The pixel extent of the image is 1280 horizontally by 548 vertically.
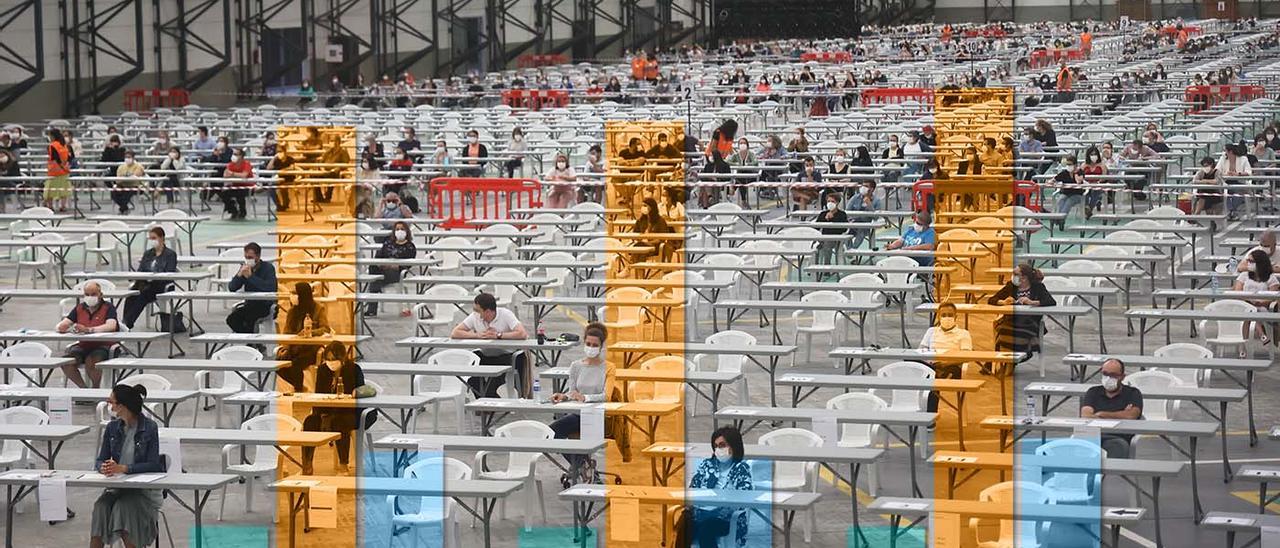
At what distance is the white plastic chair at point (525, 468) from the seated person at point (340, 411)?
4.24 feet

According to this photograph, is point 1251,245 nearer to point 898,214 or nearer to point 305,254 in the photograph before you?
point 898,214

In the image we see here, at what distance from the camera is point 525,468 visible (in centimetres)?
1502

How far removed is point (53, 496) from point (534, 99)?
41.6m

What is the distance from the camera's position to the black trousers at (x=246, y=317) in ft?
72.5

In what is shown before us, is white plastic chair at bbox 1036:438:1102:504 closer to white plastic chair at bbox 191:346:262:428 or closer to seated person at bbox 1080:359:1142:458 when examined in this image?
seated person at bbox 1080:359:1142:458

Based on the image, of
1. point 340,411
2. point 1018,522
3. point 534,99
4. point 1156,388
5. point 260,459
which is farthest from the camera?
point 534,99

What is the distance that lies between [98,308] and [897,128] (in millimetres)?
23865

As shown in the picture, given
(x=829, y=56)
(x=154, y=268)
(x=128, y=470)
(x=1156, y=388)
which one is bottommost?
(x=128, y=470)

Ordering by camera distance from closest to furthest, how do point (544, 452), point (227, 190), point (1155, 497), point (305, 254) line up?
point (1155, 497) < point (544, 452) < point (305, 254) < point (227, 190)

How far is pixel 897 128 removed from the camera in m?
41.1

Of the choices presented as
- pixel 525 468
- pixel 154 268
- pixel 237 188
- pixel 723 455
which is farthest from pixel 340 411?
pixel 237 188

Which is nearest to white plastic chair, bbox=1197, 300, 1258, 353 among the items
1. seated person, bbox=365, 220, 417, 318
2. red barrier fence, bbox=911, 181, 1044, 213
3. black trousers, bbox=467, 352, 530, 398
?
black trousers, bbox=467, 352, 530, 398

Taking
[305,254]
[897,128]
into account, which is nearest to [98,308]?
[305,254]

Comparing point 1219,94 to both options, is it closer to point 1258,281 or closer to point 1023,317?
point 1258,281
